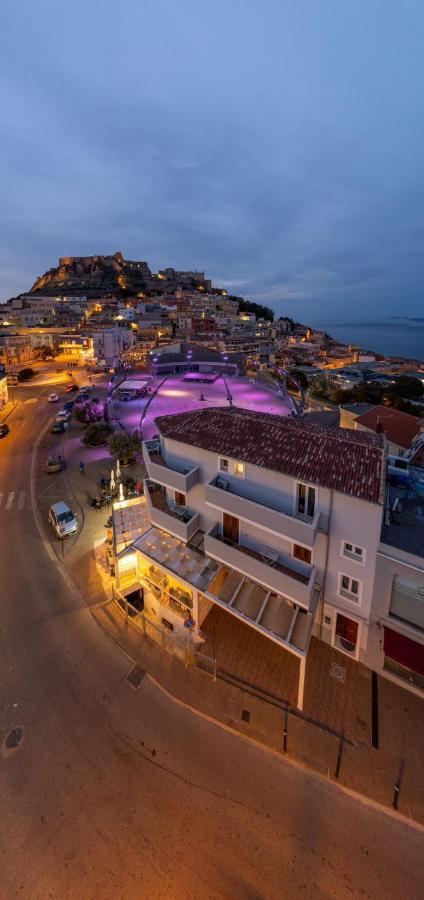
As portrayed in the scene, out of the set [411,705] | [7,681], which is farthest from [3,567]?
[411,705]

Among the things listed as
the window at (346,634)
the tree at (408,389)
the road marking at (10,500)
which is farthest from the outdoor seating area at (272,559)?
the tree at (408,389)

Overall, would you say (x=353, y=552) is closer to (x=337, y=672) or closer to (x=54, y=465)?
(x=337, y=672)

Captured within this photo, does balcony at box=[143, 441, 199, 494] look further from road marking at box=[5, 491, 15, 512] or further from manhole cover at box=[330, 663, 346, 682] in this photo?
road marking at box=[5, 491, 15, 512]

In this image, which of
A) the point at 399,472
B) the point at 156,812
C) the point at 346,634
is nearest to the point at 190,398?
the point at 399,472

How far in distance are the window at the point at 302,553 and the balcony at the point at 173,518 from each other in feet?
18.1

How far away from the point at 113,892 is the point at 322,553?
41.0ft

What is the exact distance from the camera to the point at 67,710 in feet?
47.8

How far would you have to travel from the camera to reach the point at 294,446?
15.3 meters

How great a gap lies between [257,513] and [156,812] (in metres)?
10.9

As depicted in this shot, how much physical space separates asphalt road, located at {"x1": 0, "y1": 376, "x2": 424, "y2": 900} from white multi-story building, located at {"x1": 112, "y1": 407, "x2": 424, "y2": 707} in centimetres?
354

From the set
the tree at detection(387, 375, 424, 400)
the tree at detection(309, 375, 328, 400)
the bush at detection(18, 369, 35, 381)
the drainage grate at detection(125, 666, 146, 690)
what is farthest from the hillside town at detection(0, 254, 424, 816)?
the bush at detection(18, 369, 35, 381)

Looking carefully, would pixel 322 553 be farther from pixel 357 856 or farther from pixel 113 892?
pixel 113 892

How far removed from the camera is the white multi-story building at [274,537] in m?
13.6

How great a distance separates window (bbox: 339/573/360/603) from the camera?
1461cm
